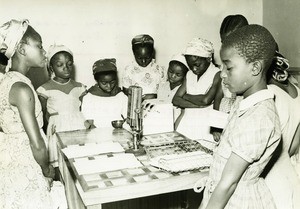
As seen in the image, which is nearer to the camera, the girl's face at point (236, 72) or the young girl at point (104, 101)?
the girl's face at point (236, 72)

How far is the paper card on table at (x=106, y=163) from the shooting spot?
72.6 inches

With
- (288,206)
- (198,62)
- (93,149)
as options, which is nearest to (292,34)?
(198,62)

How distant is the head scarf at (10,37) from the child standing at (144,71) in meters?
1.89

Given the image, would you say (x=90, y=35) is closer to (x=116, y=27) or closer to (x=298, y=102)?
(x=116, y=27)

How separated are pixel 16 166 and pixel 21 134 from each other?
0.20 meters

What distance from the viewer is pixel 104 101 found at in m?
3.54

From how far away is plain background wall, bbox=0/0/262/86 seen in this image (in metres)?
4.36

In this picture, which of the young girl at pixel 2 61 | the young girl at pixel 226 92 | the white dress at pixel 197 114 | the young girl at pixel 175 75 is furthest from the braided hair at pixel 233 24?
the young girl at pixel 2 61

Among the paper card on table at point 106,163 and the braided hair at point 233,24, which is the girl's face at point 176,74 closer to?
the braided hair at point 233,24

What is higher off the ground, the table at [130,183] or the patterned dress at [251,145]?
the patterned dress at [251,145]

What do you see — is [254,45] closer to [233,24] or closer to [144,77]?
[233,24]

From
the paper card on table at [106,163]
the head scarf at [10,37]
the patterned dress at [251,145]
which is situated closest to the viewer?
the patterned dress at [251,145]

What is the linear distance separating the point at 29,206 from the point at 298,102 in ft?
5.68

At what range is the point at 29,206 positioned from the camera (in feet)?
6.81
